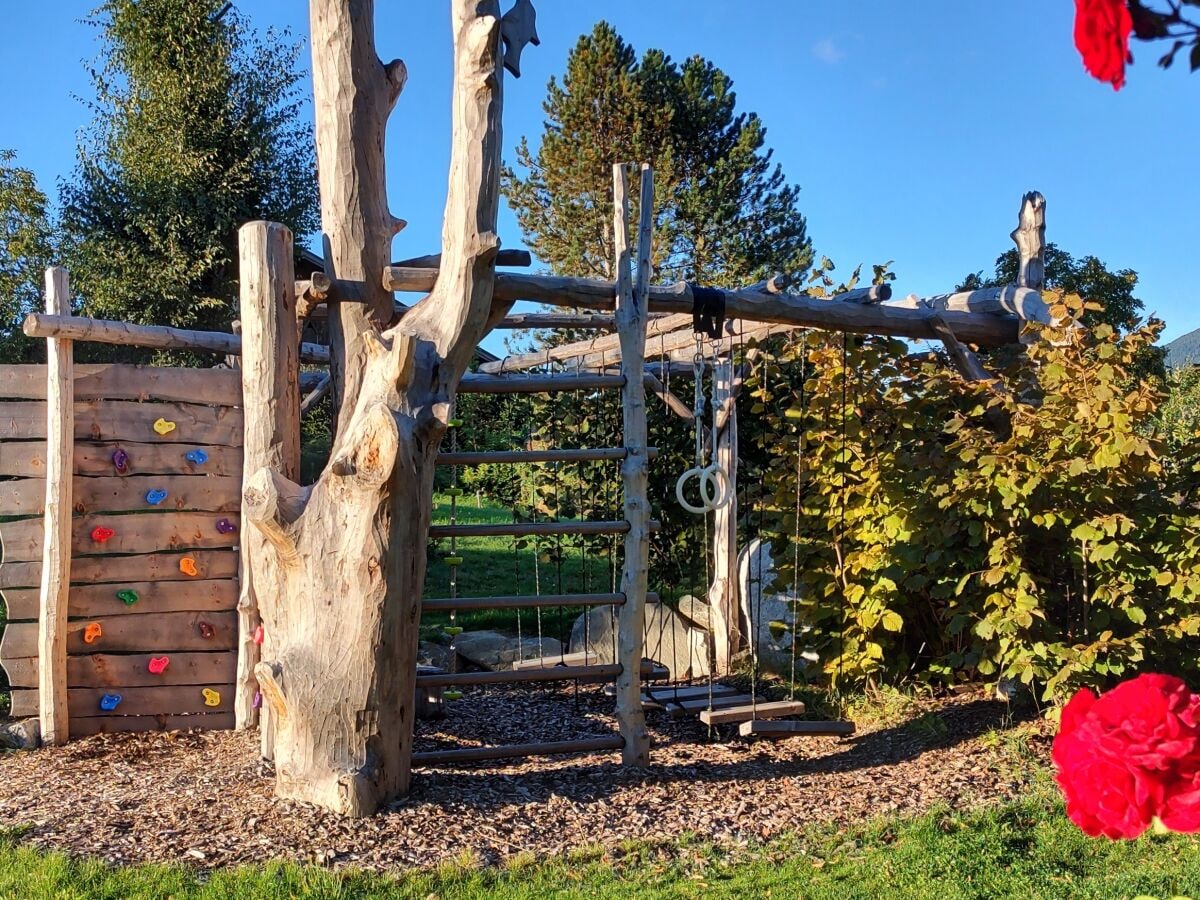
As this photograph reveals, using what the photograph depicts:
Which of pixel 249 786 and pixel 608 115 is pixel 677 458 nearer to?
pixel 249 786

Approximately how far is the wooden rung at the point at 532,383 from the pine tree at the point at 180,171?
12.5 m

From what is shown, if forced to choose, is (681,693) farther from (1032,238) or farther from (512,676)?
(1032,238)

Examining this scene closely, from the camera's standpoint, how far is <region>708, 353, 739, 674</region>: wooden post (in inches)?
300

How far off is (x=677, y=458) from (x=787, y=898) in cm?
536

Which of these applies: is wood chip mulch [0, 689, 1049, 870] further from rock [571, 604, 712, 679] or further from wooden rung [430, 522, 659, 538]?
rock [571, 604, 712, 679]

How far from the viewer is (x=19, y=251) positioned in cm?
1505

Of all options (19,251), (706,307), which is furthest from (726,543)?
(19,251)

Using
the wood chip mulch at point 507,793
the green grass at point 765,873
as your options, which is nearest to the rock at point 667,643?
the wood chip mulch at point 507,793

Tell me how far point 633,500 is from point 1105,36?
4.17 meters

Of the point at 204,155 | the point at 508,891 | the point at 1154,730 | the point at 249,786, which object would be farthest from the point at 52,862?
the point at 204,155

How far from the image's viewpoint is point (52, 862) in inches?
141

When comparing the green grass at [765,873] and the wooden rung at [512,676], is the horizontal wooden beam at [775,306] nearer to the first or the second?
the wooden rung at [512,676]

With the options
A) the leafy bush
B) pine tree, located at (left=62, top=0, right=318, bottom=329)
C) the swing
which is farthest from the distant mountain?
pine tree, located at (left=62, top=0, right=318, bottom=329)

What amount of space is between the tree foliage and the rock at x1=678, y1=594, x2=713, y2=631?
35.5ft
